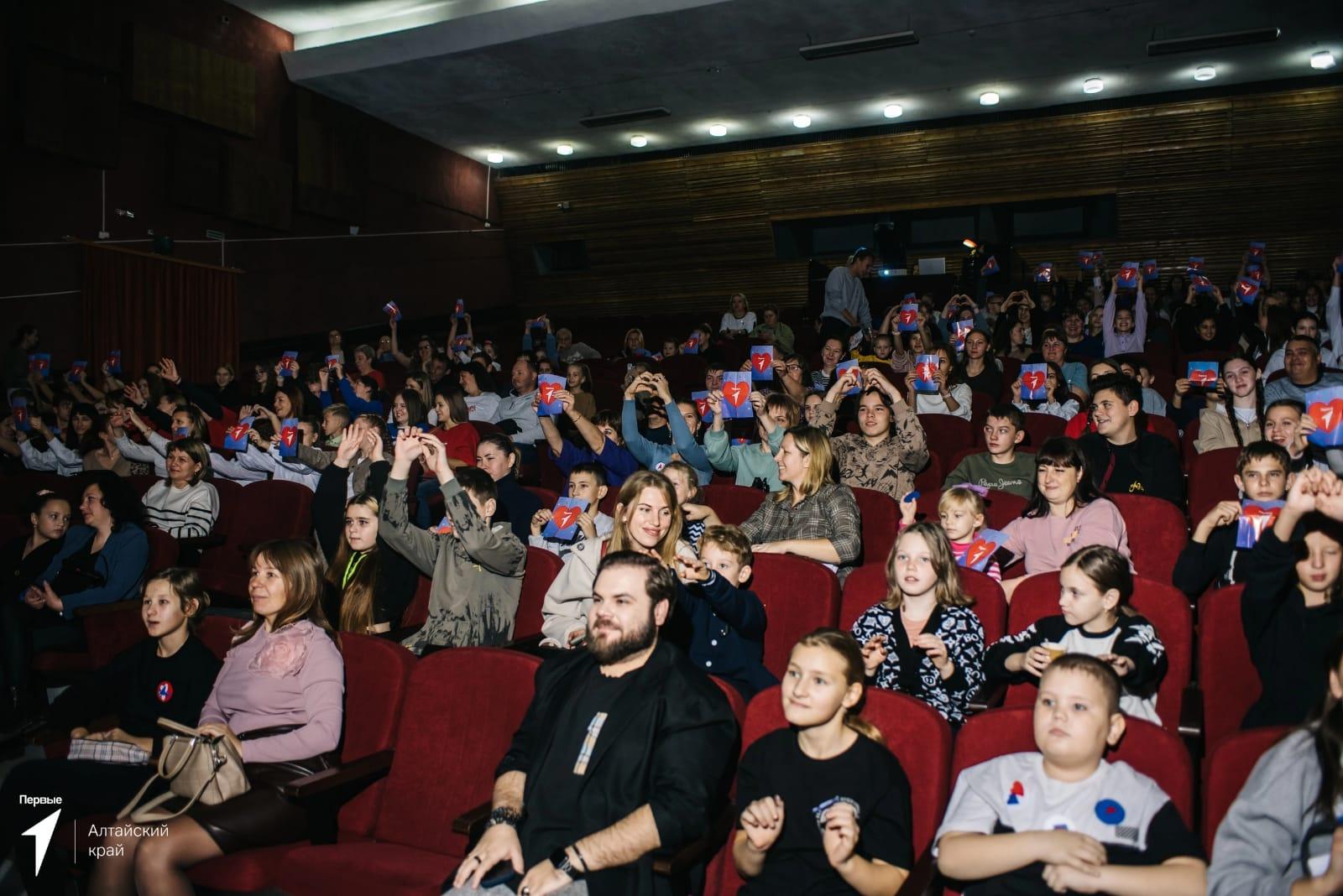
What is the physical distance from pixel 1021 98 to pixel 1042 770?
9.11 meters

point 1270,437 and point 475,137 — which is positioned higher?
point 475,137

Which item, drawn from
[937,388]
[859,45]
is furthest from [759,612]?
[859,45]

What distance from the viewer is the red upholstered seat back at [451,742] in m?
2.29

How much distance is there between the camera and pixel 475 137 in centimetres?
1109

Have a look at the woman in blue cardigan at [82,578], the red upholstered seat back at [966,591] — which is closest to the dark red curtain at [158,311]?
the woman in blue cardigan at [82,578]

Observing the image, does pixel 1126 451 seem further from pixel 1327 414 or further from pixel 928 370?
pixel 1327 414

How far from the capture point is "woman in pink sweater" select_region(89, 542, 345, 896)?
2164mm

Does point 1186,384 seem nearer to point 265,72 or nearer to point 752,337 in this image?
point 752,337

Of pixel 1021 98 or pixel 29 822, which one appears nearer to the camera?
pixel 29 822

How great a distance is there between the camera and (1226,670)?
93.8 inches

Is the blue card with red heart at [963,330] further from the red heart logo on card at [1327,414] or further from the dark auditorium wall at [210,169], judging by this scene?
the dark auditorium wall at [210,169]

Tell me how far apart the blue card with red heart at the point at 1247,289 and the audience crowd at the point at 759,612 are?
945 mm

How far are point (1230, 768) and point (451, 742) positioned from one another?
1.59 meters

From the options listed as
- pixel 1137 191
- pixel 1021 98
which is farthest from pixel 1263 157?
pixel 1021 98
